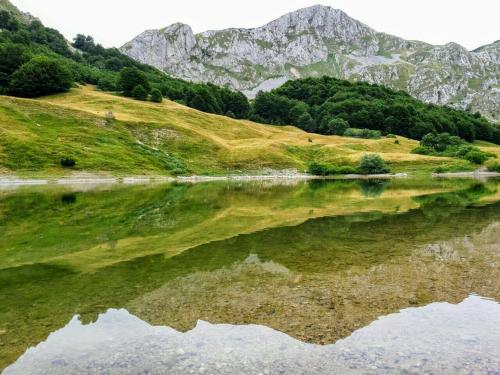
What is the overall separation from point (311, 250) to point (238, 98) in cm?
14614

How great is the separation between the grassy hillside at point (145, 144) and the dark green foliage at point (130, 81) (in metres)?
15.1

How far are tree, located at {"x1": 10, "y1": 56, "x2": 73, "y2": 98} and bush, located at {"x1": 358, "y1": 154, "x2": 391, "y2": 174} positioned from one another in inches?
3254

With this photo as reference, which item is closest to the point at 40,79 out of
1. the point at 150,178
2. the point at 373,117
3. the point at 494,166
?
the point at 150,178

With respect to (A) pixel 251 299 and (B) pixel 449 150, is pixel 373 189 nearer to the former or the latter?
(A) pixel 251 299

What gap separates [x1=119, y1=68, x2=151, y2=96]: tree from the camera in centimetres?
12306

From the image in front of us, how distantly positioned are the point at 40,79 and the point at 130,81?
25552 millimetres

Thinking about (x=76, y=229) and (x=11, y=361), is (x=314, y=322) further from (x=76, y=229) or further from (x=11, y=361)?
(x=76, y=229)

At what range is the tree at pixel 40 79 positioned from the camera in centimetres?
10291

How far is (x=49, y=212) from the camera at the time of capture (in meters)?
29.0


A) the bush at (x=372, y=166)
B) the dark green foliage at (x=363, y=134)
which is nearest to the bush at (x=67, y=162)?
the bush at (x=372, y=166)

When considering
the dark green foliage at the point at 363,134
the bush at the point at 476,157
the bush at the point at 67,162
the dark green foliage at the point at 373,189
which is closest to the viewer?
the dark green foliage at the point at 373,189

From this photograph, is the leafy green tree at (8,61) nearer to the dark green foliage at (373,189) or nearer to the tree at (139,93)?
the tree at (139,93)

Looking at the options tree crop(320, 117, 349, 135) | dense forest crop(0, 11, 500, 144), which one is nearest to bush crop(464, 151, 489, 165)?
dense forest crop(0, 11, 500, 144)

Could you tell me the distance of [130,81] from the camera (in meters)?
123
